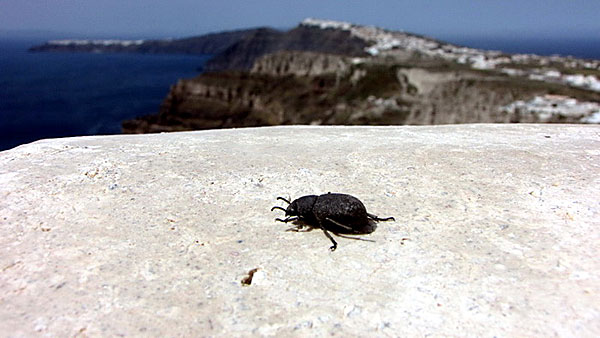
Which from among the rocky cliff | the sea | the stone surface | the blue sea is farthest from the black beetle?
the blue sea

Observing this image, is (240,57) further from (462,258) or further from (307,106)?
(462,258)

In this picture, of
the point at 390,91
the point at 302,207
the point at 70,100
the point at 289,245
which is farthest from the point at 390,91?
the point at 70,100

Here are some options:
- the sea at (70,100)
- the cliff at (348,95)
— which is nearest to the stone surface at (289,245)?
the cliff at (348,95)

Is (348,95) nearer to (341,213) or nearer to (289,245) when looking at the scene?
(341,213)

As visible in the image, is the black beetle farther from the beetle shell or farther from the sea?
the sea

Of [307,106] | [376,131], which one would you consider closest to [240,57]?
[307,106]

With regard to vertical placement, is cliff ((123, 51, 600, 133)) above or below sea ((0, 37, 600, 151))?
above

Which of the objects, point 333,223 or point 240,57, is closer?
point 333,223
